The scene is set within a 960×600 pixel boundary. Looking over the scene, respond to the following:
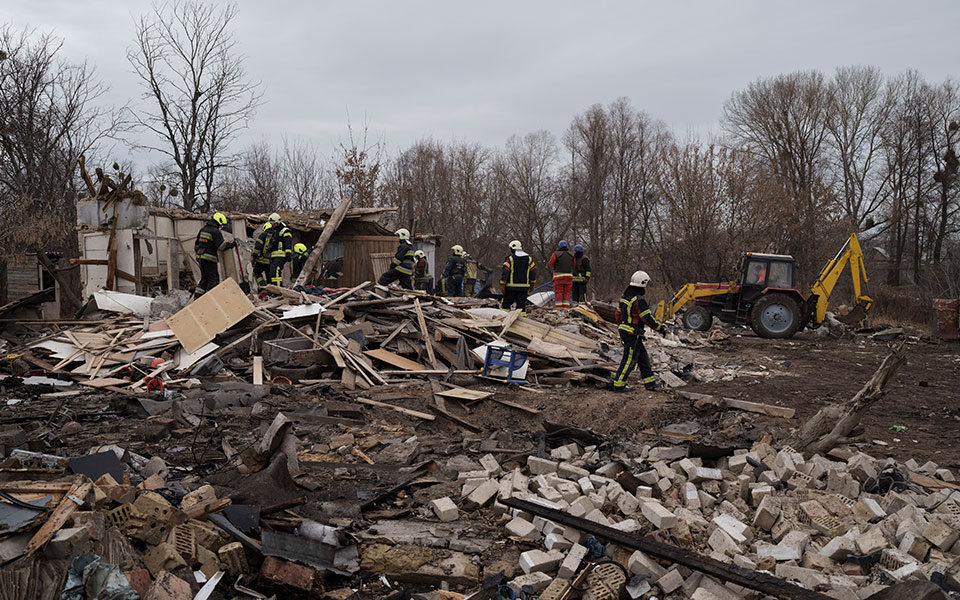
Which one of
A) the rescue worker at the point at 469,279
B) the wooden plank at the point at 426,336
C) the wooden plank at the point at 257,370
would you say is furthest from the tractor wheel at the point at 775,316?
the wooden plank at the point at 257,370

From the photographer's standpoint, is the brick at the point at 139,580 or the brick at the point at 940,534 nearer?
the brick at the point at 139,580

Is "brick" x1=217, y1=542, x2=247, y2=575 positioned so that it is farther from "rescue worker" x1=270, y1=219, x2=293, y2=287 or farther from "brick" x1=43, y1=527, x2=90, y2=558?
"rescue worker" x1=270, y1=219, x2=293, y2=287

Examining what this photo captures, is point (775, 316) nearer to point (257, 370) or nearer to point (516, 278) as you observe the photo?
point (516, 278)

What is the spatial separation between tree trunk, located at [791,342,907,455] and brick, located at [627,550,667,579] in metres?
2.80

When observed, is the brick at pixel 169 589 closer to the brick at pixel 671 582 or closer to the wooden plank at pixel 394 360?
the brick at pixel 671 582

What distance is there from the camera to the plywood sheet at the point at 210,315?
975 cm

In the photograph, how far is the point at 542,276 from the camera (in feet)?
103

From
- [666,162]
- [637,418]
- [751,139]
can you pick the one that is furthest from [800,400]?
[751,139]

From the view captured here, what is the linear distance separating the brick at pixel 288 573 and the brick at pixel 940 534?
401 centimetres

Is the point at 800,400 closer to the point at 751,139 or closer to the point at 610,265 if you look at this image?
the point at 610,265

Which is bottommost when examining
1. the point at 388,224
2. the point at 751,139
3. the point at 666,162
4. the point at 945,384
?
the point at 945,384

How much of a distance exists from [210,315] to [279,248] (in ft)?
9.16

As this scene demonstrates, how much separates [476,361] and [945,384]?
26.5 feet

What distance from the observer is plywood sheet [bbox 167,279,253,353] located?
975 centimetres
